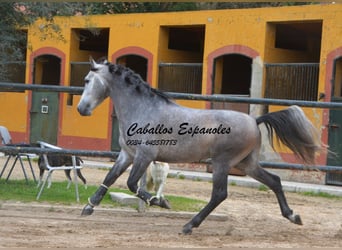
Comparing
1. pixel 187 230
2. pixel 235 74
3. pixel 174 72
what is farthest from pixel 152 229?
pixel 235 74

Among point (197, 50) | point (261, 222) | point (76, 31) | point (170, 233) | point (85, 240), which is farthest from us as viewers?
point (197, 50)

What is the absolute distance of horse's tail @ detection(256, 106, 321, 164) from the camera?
7191mm

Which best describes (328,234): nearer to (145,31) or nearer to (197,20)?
(197,20)

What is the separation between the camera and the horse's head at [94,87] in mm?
6980

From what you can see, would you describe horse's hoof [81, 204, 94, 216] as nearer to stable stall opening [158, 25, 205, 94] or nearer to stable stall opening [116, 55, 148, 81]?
stable stall opening [158, 25, 205, 94]

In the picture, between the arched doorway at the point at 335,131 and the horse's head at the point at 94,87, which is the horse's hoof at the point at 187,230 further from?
the arched doorway at the point at 335,131

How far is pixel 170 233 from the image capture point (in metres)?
6.99

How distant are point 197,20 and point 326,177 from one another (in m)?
5.77

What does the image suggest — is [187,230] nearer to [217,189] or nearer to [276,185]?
[217,189]

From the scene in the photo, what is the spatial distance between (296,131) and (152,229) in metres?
1.91

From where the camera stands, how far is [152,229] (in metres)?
7.28

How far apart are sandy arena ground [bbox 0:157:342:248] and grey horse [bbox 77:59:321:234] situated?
314 mm

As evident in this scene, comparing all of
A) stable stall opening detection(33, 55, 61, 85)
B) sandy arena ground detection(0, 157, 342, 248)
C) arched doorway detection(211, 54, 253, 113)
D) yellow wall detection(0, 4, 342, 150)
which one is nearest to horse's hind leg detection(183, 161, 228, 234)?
sandy arena ground detection(0, 157, 342, 248)

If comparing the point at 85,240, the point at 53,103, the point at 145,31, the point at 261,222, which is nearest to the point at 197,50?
the point at 145,31
